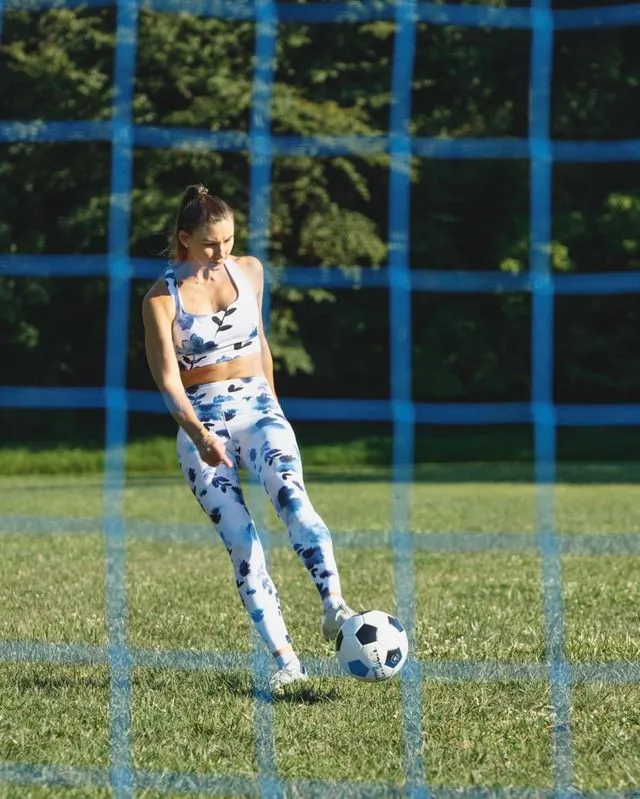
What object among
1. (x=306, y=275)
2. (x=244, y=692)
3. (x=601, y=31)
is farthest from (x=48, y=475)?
(x=244, y=692)

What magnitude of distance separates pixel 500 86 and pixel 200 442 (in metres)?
23.1

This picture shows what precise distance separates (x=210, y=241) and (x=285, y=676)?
1.53m

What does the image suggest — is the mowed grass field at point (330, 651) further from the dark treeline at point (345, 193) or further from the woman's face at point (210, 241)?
the dark treeline at point (345, 193)

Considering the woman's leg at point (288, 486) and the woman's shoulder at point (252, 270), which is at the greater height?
the woman's shoulder at point (252, 270)

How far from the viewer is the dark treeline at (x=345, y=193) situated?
84.6 feet

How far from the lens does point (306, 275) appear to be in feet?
99.5

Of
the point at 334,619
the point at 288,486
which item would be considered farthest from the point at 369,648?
the point at 288,486

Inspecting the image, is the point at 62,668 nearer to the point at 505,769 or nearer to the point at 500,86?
the point at 505,769

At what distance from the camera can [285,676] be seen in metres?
5.39

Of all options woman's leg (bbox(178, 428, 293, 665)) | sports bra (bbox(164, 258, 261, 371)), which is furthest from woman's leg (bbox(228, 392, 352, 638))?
sports bra (bbox(164, 258, 261, 371))

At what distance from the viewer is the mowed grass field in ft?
14.9

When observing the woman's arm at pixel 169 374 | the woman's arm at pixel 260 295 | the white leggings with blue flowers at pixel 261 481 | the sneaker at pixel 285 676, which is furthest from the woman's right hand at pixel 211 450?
the sneaker at pixel 285 676

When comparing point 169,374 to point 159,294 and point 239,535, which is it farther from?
point 239,535

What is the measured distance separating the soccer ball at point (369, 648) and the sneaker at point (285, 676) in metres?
0.22
